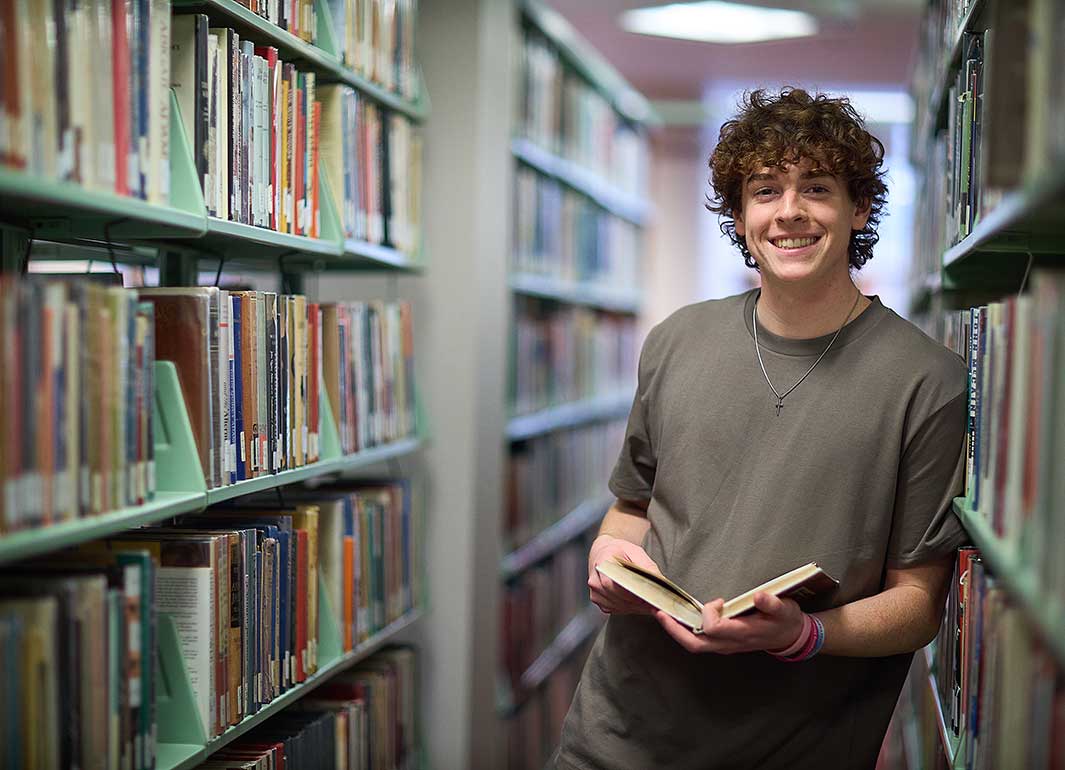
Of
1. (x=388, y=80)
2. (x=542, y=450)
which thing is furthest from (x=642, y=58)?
(x=388, y=80)

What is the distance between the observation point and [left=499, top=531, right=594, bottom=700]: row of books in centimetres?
362

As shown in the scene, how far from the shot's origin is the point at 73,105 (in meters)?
1.41

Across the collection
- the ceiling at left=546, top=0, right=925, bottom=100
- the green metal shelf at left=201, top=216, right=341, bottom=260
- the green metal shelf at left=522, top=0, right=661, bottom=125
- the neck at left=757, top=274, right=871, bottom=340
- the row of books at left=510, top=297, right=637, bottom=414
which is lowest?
the row of books at left=510, top=297, right=637, bottom=414

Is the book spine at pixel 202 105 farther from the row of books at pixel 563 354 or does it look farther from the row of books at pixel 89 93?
the row of books at pixel 563 354

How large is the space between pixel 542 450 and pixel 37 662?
2730mm

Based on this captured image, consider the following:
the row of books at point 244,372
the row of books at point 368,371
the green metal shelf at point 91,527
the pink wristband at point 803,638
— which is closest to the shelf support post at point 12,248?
the row of books at point 244,372

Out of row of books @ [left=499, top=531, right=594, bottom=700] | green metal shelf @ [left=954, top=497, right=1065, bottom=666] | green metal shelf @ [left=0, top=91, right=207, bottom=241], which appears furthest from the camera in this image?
row of books @ [left=499, top=531, right=594, bottom=700]

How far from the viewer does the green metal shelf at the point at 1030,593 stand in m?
0.95

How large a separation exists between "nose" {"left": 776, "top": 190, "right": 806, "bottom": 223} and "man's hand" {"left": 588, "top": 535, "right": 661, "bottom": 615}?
0.55m

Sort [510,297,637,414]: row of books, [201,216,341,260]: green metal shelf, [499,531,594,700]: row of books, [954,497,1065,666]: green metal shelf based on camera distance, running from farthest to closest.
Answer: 1. [510,297,637,414]: row of books
2. [499,531,594,700]: row of books
3. [201,216,341,260]: green metal shelf
4. [954,497,1065,666]: green metal shelf

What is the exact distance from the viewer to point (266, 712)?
1.97m

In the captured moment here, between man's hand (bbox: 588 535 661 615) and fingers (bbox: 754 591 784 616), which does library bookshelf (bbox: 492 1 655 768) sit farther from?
fingers (bbox: 754 591 784 616)

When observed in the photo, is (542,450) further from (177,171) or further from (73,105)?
(73,105)

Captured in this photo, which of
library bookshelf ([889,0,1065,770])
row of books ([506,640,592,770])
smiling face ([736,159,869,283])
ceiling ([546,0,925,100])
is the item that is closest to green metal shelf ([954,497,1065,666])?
library bookshelf ([889,0,1065,770])
